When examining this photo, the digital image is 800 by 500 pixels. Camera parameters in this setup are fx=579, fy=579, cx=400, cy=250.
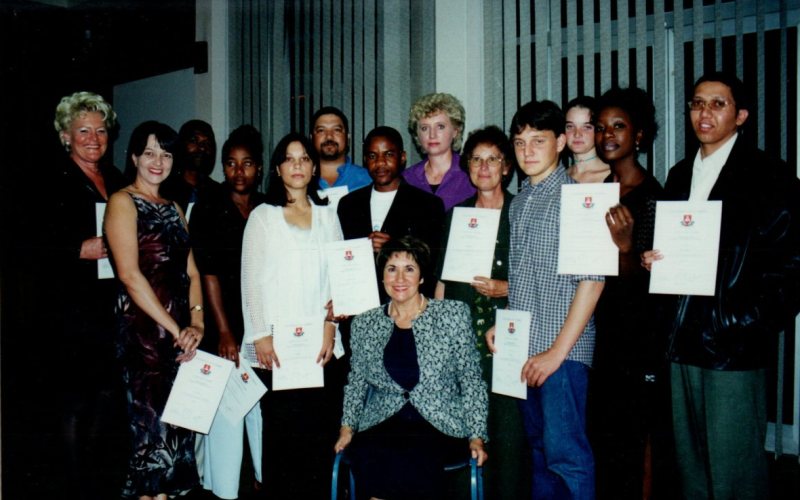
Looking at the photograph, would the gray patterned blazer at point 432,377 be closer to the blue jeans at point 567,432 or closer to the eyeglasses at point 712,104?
the blue jeans at point 567,432

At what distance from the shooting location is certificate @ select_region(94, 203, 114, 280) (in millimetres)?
2852

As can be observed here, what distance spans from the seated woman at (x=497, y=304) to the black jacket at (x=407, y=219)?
144mm

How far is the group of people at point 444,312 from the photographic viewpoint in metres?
2.24

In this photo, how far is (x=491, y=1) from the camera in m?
4.18

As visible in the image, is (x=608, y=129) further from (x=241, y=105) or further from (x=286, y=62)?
(x=241, y=105)

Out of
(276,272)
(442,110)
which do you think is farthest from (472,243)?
(442,110)

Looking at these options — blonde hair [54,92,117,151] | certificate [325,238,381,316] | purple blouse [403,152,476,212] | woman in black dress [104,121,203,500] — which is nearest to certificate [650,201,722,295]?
purple blouse [403,152,476,212]

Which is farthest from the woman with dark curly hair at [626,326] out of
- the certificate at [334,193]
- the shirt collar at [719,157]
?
the certificate at [334,193]

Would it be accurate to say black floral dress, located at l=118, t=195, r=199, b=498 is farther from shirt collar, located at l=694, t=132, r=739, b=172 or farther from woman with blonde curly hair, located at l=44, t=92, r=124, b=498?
shirt collar, located at l=694, t=132, r=739, b=172

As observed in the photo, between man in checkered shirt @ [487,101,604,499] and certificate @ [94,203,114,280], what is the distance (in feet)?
6.23

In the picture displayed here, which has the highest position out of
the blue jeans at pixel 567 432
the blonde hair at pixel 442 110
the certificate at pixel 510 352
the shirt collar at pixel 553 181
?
the blonde hair at pixel 442 110

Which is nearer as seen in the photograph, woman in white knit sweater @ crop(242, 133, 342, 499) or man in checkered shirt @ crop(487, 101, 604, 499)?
man in checkered shirt @ crop(487, 101, 604, 499)

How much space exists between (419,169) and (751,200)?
1785mm

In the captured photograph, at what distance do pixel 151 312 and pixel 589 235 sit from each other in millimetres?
1980
